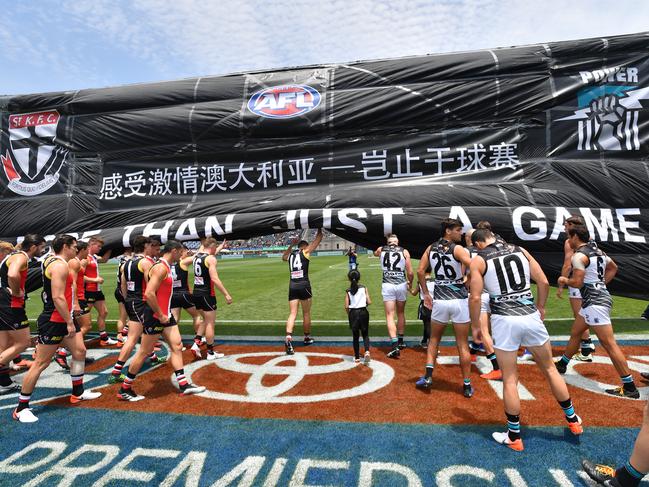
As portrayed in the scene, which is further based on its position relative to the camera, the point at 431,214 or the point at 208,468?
the point at 431,214

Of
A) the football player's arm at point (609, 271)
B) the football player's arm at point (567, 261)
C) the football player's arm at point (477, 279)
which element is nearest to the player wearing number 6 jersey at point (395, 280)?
the football player's arm at point (567, 261)

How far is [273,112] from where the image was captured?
653 cm

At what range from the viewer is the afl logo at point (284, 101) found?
648 cm

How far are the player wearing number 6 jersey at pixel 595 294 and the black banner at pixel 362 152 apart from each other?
0.90 meters

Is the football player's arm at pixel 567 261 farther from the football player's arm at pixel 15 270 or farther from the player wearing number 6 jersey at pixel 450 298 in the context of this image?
the football player's arm at pixel 15 270

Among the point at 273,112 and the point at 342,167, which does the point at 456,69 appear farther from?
the point at 273,112

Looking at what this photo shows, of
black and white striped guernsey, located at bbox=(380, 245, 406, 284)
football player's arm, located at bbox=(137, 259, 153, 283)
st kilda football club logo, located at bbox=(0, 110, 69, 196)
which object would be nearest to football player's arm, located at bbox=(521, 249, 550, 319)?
black and white striped guernsey, located at bbox=(380, 245, 406, 284)

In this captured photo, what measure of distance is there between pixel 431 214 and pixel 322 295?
9834 mm

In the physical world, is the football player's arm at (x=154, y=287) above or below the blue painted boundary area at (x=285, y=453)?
above

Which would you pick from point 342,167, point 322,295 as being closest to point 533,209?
point 342,167

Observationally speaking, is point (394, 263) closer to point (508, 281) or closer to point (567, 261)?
point (567, 261)

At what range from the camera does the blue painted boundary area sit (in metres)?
2.99

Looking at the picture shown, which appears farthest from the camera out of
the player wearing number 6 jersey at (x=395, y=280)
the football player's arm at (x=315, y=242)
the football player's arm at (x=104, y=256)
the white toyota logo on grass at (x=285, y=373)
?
the football player's arm at (x=315, y=242)

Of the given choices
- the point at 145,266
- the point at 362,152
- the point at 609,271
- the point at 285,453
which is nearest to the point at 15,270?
the point at 145,266
